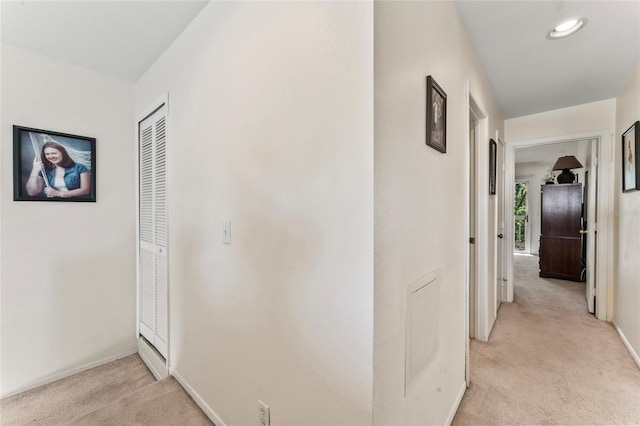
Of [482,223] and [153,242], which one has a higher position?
[482,223]

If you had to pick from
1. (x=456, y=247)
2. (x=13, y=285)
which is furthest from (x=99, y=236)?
(x=456, y=247)

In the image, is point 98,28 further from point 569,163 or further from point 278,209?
point 569,163

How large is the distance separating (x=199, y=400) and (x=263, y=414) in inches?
26.9

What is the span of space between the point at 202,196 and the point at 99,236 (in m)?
1.37

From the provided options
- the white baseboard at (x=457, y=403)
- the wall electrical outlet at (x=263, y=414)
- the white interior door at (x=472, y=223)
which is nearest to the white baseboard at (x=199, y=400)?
the wall electrical outlet at (x=263, y=414)

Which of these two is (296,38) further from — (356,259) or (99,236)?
(99,236)

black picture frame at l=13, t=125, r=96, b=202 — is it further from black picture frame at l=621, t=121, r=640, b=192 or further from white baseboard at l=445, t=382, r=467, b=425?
black picture frame at l=621, t=121, r=640, b=192

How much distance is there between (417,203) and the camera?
1123mm

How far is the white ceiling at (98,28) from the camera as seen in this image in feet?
5.15

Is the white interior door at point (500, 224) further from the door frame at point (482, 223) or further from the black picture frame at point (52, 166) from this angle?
the black picture frame at point (52, 166)

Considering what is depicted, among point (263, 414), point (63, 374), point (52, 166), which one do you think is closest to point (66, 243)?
point (52, 166)

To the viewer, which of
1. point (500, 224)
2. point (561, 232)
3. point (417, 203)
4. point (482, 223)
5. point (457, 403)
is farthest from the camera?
point (561, 232)

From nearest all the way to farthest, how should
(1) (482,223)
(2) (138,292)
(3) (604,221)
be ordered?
(1) (482,223)
(2) (138,292)
(3) (604,221)

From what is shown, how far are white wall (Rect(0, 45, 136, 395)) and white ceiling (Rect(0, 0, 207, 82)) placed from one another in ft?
0.69
